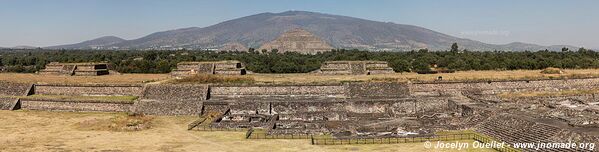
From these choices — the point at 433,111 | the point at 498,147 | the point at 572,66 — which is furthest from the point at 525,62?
the point at 498,147

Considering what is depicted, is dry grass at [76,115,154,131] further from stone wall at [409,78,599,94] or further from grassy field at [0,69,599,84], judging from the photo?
stone wall at [409,78,599,94]

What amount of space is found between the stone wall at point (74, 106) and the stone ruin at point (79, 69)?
41.3 feet

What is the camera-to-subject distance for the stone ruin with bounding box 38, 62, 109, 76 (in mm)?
49156

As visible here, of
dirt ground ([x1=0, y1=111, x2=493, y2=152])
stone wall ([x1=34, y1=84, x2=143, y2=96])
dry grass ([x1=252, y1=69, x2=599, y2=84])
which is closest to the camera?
dirt ground ([x1=0, y1=111, x2=493, y2=152])

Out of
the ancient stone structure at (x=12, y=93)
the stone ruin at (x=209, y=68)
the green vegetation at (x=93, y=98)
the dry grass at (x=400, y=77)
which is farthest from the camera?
the stone ruin at (x=209, y=68)

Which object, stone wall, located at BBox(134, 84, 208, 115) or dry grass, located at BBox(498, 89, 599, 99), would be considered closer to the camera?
stone wall, located at BBox(134, 84, 208, 115)

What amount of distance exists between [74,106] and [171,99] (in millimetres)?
7177

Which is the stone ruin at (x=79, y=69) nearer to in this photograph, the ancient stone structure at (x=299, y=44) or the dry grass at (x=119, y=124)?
the dry grass at (x=119, y=124)

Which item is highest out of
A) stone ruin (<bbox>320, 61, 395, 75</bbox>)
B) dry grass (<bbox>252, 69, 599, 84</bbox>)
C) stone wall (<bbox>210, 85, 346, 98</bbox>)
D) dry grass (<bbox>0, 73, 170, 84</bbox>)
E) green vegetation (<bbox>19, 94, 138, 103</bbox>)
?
stone ruin (<bbox>320, 61, 395, 75</bbox>)

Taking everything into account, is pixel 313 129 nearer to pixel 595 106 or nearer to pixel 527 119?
pixel 527 119

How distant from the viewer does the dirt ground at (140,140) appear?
22.6 m

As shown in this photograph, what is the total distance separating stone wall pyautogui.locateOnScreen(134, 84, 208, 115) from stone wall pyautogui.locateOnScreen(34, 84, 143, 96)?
1.95 m

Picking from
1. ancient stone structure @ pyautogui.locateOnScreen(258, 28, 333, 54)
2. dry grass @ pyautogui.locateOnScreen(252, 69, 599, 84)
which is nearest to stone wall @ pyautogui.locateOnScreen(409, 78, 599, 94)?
dry grass @ pyautogui.locateOnScreen(252, 69, 599, 84)

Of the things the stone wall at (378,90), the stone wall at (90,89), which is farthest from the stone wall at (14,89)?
the stone wall at (378,90)
